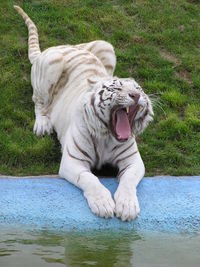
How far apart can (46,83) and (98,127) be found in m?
1.45

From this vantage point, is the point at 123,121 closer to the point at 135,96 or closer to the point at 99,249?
the point at 135,96

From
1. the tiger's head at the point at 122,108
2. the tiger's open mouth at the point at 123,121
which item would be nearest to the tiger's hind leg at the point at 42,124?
the tiger's head at the point at 122,108

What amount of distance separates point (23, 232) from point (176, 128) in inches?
102

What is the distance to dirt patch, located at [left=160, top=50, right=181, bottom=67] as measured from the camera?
758 centimetres

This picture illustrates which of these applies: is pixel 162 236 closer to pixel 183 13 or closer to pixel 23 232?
pixel 23 232

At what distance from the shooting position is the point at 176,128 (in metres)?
6.26

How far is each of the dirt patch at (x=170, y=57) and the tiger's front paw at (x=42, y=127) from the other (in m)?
2.12

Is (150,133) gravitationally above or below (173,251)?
below

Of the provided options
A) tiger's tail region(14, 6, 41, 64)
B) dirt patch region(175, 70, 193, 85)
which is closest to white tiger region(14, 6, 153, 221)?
tiger's tail region(14, 6, 41, 64)

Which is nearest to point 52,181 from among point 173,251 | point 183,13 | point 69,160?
point 69,160

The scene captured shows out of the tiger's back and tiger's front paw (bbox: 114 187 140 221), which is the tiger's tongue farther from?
the tiger's back

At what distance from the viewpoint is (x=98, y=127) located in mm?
4773

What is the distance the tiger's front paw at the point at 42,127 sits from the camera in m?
5.99

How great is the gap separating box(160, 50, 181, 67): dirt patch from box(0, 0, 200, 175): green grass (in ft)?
0.04
